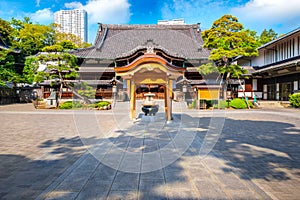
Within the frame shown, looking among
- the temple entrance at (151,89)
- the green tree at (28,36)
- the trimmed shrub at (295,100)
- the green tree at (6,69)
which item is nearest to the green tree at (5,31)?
the green tree at (28,36)

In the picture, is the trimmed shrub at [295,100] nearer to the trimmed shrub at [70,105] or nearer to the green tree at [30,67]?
the trimmed shrub at [70,105]

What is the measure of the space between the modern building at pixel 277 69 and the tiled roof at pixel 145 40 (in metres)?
7.29

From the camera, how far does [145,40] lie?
106 ft

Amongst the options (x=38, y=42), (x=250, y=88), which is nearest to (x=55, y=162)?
(x=250, y=88)

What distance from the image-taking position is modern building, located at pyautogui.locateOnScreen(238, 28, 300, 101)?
20.6 meters

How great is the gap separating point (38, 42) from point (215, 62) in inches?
1443

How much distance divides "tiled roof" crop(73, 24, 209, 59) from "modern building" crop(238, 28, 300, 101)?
7290 millimetres

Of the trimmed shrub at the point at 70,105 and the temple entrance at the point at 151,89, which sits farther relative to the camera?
the temple entrance at the point at 151,89

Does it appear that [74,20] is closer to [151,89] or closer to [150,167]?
[151,89]

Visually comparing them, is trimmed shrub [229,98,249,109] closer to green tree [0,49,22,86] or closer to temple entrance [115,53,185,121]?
temple entrance [115,53,185,121]

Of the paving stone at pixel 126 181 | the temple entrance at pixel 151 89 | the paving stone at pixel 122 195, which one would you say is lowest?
the paving stone at pixel 122 195

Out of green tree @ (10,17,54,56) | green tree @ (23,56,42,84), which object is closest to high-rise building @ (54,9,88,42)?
green tree @ (10,17,54,56)

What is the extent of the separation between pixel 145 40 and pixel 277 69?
19342mm

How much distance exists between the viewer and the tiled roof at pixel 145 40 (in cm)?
2897
